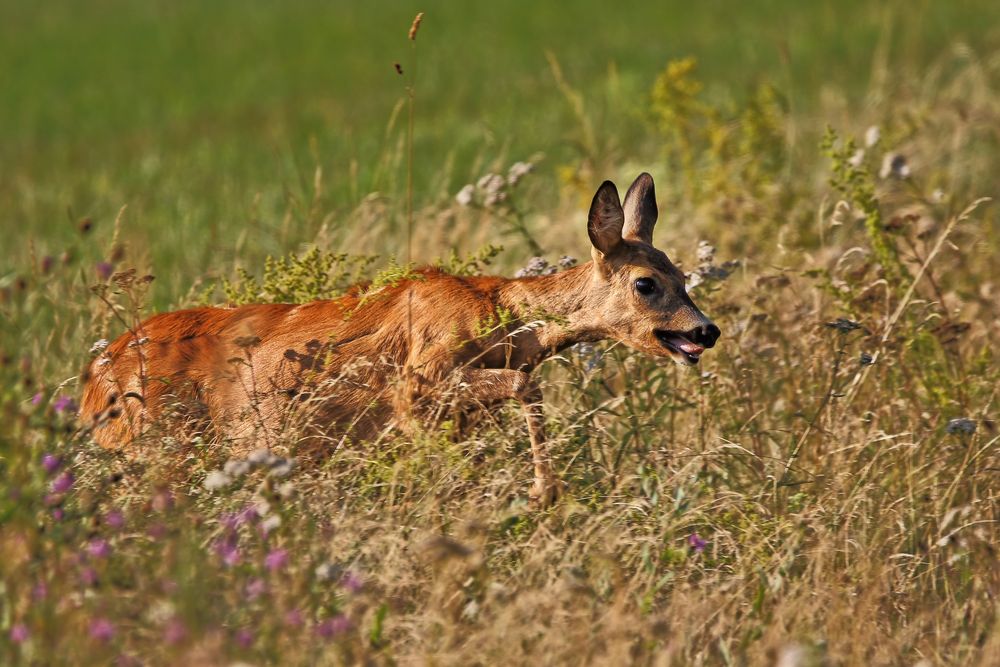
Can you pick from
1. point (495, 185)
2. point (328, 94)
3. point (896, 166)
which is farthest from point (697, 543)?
point (328, 94)

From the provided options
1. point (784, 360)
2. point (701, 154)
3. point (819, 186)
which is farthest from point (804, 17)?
point (784, 360)

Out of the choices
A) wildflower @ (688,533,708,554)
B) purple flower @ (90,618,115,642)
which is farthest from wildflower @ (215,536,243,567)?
wildflower @ (688,533,708,554)

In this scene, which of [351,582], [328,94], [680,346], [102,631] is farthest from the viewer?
[328,94]

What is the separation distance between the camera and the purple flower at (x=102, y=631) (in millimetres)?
3613

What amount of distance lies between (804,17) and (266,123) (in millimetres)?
10346

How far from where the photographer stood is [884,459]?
20.6 feet

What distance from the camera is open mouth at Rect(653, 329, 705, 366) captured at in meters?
5.60

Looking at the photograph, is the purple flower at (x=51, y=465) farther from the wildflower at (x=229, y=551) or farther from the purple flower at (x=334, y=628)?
the purple flower at (x=334, y=628)

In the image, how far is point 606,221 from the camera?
572cm

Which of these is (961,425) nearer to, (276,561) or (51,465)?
(276,561)

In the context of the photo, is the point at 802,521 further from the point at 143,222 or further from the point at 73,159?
the point at 73,159

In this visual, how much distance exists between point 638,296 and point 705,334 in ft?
1.02

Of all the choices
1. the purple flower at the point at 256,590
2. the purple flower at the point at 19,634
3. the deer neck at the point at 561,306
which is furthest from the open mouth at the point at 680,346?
the purple flower at the point at 19,634

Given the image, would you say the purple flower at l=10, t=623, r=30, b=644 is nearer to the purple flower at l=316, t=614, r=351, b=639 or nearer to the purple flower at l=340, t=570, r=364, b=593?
the purple flower at l=316, t=614, r=351, b=639
